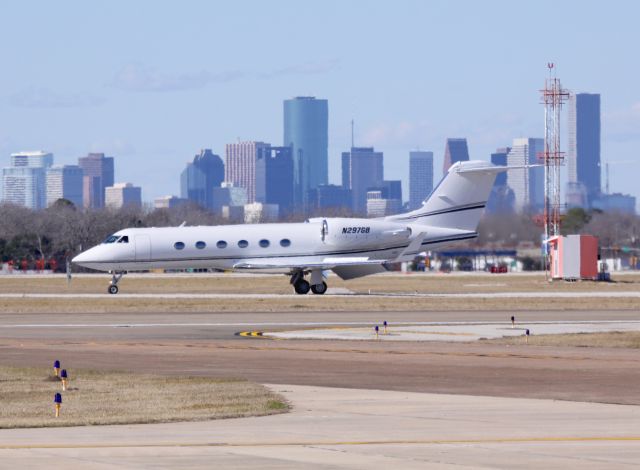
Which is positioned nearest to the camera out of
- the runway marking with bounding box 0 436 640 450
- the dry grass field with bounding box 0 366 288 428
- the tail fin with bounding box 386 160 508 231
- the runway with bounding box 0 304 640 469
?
the runway with bounding box 0 304 640 469

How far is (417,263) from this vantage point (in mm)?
137375

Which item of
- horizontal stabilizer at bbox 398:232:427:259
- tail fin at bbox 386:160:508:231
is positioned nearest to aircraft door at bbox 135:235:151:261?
horizontal stabilizer at bbox 398:232:427:259

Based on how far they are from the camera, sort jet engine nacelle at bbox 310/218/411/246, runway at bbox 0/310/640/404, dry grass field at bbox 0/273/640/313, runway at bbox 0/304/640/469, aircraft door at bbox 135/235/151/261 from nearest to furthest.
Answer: runway at bbox 0/304/640/469 < runway at bbox 0/310/640/404 < dry grass field at bbox 0/273/640/313 < aircraft door at bbox 135/235/151/261 < jet engine nacelle at bbox 310/218/411/246

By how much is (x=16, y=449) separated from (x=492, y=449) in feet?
19.0

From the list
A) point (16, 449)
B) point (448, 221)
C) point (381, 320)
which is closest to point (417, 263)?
point (448, 221)

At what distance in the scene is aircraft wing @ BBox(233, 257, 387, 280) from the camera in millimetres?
60031

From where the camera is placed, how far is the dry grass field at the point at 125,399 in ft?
62.1

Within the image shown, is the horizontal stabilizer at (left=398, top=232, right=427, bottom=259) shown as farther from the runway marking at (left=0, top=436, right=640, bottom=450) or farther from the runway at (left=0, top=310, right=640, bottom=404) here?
the runway marking at (left=0, top=436, right=640, bottom=450)

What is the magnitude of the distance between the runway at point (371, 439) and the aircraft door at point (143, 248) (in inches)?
1600

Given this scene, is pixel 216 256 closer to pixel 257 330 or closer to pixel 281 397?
pixel 257 330

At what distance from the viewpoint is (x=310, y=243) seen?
2431 inches

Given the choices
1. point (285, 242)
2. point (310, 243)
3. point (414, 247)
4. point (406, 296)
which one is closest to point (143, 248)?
point (285, 242)

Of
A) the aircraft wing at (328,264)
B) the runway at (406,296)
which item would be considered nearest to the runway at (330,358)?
the runway at (406,296)

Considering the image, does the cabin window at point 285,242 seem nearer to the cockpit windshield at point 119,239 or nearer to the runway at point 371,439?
the cockpit windshield at point 119,239
